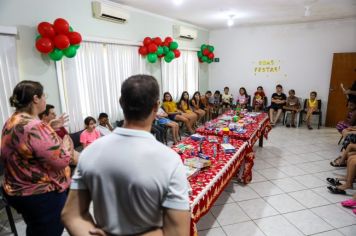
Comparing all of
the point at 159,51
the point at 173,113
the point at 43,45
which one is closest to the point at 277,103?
the point at 173,113

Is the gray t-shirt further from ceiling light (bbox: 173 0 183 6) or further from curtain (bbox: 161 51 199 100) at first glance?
curtain (bbox: 161 51 199 100)

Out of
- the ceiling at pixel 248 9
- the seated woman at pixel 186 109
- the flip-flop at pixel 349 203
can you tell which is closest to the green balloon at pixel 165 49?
the ceiling at pixel 248 9

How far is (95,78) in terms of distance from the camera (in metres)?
4.02

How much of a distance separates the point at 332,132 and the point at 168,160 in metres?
6.29

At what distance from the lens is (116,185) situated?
77cm

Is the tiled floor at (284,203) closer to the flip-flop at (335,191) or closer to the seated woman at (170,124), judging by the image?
the flip-flop at (335,191)

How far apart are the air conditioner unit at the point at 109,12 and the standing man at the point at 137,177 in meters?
3.51

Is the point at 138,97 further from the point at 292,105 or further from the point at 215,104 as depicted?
the point at 292,105

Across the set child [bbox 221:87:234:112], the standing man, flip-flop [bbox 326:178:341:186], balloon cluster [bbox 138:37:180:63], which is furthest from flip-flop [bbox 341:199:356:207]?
child [bbox 221:87:234:112]

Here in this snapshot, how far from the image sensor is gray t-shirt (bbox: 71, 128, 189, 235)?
0.75 metres

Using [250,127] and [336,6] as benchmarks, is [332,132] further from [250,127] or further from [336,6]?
[250,127]

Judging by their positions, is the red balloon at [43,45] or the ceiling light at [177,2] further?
the ceiling light at [177,2]

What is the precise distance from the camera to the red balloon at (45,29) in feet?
9.32

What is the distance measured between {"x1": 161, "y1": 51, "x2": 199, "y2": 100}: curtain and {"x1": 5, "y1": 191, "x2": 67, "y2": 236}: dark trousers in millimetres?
4413
